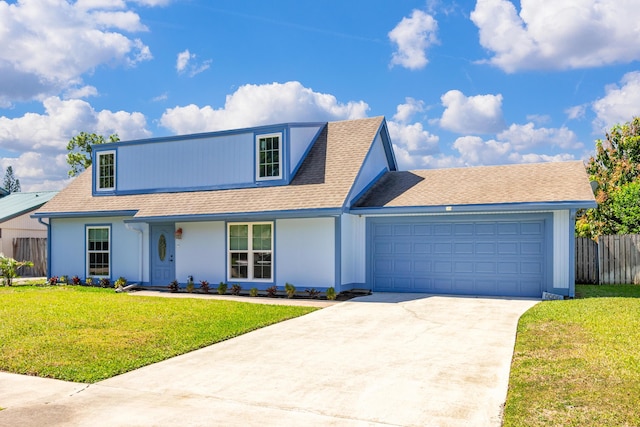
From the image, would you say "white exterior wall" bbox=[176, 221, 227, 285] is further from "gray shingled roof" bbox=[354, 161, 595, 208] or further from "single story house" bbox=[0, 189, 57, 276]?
"single story house" bbox=[0, 189, 57, 276]

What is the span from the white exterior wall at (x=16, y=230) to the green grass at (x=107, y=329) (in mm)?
13219

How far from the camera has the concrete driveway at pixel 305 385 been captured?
5.19 m

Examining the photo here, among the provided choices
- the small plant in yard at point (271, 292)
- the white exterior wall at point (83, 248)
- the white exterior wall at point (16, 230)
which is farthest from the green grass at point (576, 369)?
the white exterior wall at point (16, 230)

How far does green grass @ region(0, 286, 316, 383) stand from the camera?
7281 mm

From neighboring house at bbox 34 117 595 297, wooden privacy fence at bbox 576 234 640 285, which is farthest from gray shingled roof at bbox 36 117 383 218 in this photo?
wooden privacy fence at bbox 576 234 640 285

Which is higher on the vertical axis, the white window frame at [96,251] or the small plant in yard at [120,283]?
the white window frame at [96,251]

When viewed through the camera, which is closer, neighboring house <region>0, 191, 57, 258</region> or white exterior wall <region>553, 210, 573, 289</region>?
white exterior wall <region>553, 210, 573, 289</region>

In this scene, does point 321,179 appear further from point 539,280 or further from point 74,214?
point 74,214

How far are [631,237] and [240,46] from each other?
45.8ft

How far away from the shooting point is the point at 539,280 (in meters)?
13.7

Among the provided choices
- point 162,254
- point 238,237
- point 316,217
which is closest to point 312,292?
point 316,217

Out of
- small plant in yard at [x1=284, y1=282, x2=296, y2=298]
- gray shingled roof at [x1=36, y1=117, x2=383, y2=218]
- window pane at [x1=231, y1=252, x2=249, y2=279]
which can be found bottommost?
small plant in yard at [x1=284, y1=282, x2=296, y2=298]

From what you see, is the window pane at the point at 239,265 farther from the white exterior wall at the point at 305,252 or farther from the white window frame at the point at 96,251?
the white window frame at the point at 96,251

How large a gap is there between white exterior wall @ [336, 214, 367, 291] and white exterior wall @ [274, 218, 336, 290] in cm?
46
